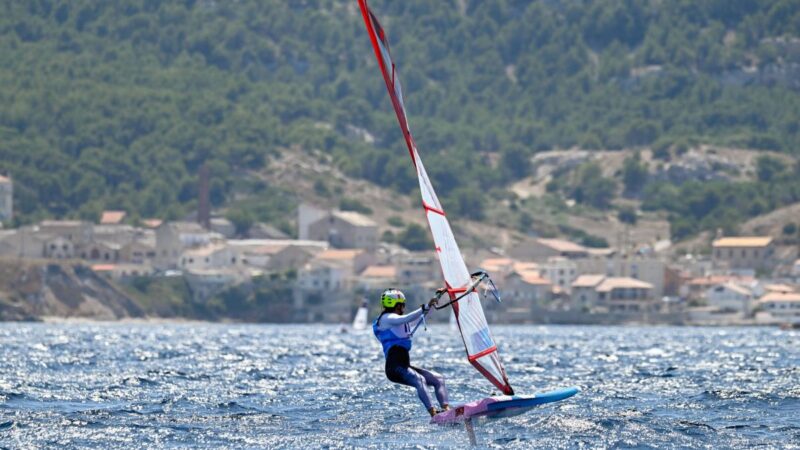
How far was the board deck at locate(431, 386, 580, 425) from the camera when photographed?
2381 cm

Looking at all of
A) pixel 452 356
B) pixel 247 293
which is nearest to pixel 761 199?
pixel 247 293

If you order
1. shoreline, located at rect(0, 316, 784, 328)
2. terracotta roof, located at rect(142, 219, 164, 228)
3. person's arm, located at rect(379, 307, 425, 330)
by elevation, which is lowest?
shoreline, located at rect(0, 316, 784, 328)

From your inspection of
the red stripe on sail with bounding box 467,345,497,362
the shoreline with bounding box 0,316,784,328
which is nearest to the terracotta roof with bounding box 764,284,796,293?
the shoreline with bounding box 0,316,784,328

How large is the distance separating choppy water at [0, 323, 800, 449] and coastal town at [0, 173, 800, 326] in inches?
3266

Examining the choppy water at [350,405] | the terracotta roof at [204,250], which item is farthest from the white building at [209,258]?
the choppy water at [350,405]

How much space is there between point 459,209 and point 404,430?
148454 millimetres

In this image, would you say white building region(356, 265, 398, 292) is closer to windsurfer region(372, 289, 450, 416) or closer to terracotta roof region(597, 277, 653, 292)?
terracotta roof region(597, 277, 653, 292)

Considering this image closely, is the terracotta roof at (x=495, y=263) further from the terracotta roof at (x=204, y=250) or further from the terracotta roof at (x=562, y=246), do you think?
the terracotta roof at (x=204, y=250)

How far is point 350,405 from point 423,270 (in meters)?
109

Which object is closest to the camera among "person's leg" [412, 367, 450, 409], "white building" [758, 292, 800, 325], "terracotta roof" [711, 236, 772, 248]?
"person's leg" [412, 367, 450, 409]

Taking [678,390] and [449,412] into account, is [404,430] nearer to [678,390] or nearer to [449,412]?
[449,412]

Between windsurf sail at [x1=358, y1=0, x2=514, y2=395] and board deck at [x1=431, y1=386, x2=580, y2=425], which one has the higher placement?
windsurf sail at [x1=358, y1=0, x2=514, y2=395]

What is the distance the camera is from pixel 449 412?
78.2 ft

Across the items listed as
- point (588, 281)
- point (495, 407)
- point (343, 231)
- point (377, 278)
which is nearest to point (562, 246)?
point (343, 231)
